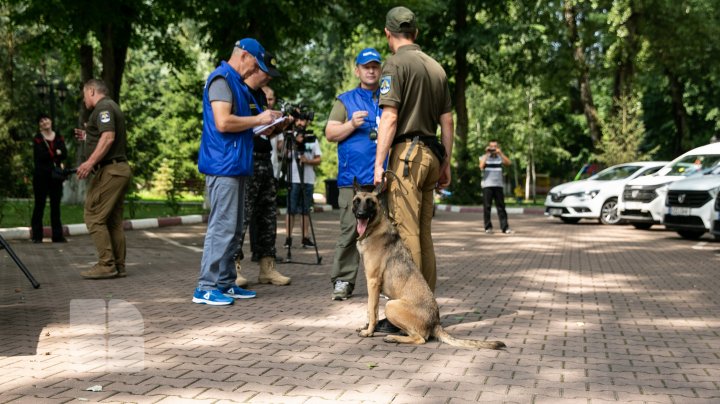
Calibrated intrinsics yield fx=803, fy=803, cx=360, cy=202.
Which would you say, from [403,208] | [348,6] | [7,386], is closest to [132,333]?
[7,386]

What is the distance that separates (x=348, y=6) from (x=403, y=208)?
20.2 metres

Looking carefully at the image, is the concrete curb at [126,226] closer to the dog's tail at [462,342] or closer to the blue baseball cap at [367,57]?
the blue baseball cap at [367,57]

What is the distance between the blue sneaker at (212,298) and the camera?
710cm

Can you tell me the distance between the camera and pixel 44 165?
1341 cm

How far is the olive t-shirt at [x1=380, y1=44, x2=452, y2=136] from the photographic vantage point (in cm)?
592

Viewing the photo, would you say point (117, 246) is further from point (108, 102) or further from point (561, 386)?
point (561, 386)

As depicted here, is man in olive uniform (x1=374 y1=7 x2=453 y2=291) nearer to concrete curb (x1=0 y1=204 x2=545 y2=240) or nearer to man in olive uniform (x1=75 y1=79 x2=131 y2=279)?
man in olive uniform (x1=75 y1=79 x2=131 y2=279)

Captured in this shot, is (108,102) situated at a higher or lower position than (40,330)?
higher

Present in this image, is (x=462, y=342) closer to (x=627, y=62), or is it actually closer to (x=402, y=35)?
(x=402, y=35)

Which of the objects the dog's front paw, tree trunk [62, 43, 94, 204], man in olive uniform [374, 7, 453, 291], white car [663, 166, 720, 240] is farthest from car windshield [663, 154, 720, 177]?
→ tree trunk [62, 43, 94, 204]

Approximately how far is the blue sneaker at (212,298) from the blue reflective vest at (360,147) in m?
1.48

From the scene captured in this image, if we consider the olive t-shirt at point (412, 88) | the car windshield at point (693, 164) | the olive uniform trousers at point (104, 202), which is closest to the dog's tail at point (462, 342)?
the olive t-shirt at point (412, 88)

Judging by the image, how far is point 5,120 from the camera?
29.6 m

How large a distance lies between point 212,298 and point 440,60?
27617mm
